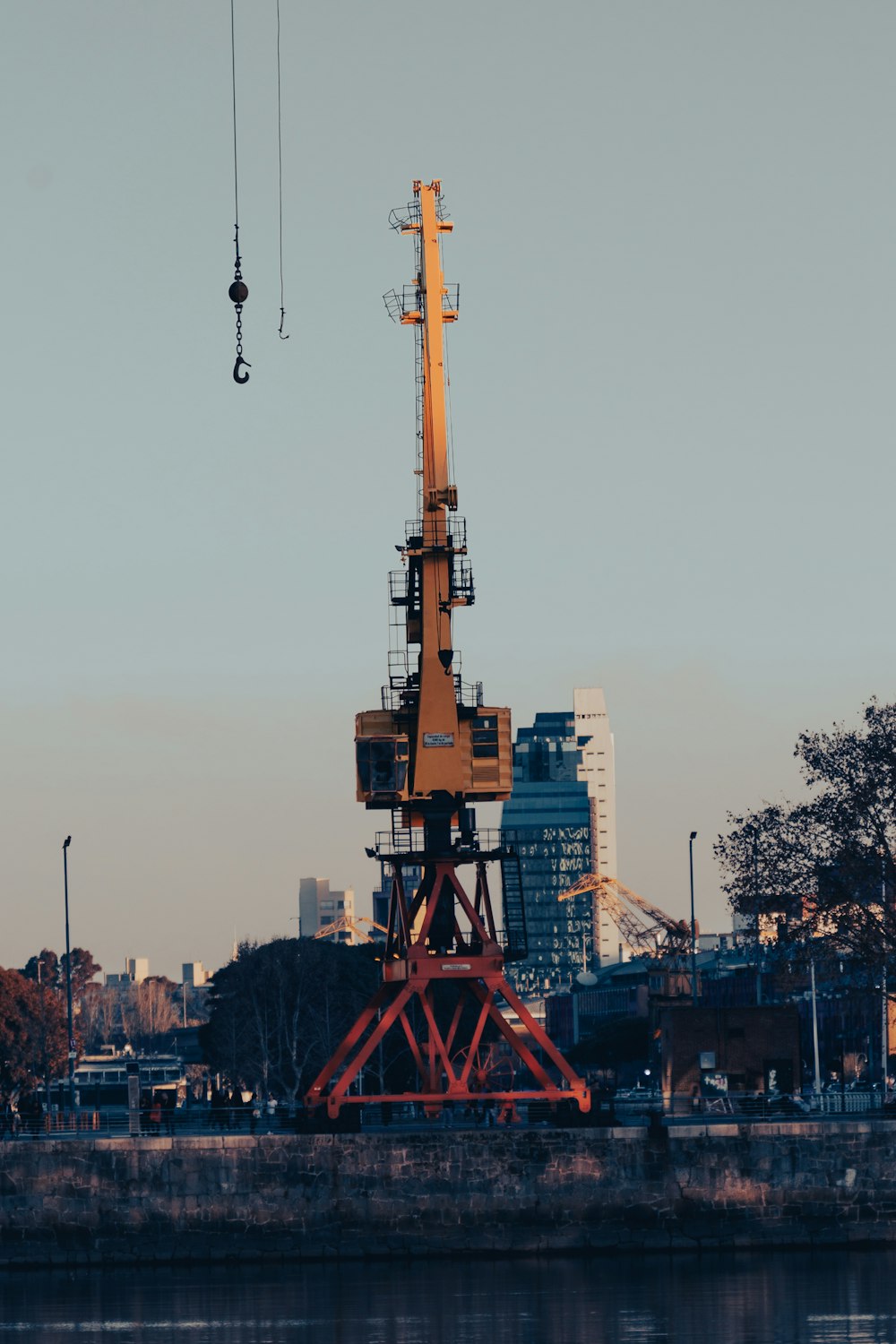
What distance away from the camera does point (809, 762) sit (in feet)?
251

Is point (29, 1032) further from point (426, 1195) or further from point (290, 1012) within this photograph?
point (426, 1195)

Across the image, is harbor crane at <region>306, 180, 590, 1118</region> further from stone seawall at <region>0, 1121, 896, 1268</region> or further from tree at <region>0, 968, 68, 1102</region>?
tree at <region>0, 968, 68, 1102</region>

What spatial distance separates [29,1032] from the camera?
145 metres

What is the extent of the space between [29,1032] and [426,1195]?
3302 inches

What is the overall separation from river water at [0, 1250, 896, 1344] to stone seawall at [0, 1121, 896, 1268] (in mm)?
1239

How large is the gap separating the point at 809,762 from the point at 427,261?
19749 millimetres

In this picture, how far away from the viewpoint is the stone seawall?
2542 inches

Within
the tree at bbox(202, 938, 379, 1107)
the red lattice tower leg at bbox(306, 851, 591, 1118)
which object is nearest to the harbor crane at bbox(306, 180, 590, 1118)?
the red lattice tower leg at bbox(306, 851, 591, 1118)

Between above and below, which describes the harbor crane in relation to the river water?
above

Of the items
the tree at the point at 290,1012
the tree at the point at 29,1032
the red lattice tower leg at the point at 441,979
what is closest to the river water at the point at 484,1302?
the red lattice tower leg at the point at 441,979

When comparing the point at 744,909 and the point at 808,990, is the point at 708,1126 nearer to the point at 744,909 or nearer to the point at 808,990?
the point at 744,909

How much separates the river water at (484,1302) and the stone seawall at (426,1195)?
1239 millimetres

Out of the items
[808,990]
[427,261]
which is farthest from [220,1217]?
[808,990]

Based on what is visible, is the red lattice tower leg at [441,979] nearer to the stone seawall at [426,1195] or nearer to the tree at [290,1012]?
the stone seawall at [426,1195]
